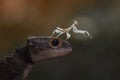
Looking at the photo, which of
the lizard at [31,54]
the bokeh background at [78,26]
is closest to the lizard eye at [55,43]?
the lizard at [31,54]

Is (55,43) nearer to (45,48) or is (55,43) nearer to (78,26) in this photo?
(45,48)

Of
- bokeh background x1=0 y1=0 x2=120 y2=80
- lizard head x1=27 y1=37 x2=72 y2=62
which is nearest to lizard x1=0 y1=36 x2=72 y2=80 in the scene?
lizard head x1=27 y1=37 x2=72 y2=62

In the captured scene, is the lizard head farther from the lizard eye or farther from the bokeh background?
the bokeh background

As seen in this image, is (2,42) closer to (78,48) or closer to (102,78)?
(78,48)

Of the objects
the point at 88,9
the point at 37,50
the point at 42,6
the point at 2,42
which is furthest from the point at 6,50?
the point at 37,50

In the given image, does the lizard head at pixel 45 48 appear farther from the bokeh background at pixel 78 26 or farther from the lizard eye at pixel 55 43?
the bokeh background at pixel 78 26

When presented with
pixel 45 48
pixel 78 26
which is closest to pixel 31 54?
pixel 45 48

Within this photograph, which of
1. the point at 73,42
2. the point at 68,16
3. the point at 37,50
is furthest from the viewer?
the point at 68,16
